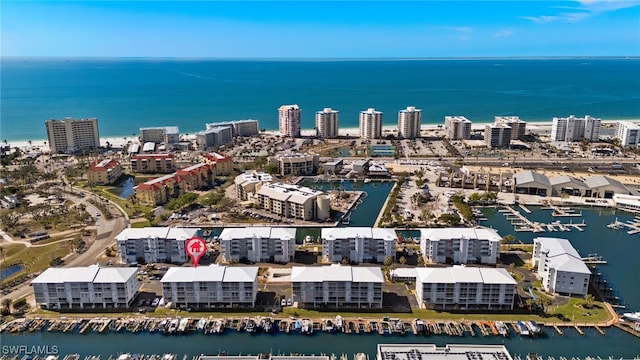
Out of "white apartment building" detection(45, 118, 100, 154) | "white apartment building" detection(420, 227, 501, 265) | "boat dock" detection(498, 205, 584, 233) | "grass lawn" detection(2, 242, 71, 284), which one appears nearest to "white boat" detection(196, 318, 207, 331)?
"grass lawn" detection(2, 242, 71, 284)

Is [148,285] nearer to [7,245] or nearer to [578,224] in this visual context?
[7,245]

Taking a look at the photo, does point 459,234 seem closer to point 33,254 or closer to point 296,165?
point 296,165

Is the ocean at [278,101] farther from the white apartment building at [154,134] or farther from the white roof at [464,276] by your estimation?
the white roof at [464,276]

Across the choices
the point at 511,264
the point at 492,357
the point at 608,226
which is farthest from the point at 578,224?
the point at 492,357

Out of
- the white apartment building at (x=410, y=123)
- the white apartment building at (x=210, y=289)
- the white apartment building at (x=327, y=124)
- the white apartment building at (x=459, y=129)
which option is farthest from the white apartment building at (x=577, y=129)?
the white apartment building at (x=210, y=289)

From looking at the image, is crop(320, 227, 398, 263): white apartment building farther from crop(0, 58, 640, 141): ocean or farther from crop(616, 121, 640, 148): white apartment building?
crop(0, 58, 640, 141): ocean

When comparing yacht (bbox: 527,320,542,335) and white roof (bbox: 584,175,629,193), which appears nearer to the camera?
yacht (bbox: 527,320,542,335)

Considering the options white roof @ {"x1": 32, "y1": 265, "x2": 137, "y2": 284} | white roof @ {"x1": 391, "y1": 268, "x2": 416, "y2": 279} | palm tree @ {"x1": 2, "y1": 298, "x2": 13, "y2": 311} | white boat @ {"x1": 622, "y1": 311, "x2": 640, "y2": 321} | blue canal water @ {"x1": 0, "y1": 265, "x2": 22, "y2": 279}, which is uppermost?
white roof @ {"x1": 32, "y1": 265, "x2": 137, "y2": 284}
